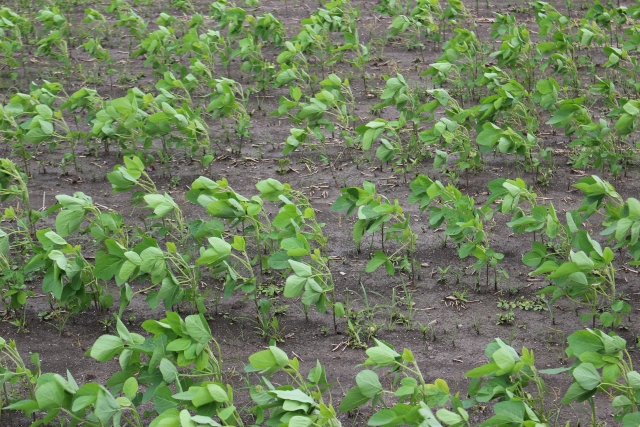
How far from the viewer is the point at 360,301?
392cm

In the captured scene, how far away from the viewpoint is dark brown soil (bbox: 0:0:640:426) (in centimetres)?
354

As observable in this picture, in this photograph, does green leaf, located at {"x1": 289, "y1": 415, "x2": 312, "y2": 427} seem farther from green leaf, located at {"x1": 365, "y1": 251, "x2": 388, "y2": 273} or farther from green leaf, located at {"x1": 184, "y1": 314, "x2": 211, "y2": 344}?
green leaf, located at {"x1": 365, "y1": 251, "x2": 388, "y2": 273}

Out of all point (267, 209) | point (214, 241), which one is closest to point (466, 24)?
point (267, 209)

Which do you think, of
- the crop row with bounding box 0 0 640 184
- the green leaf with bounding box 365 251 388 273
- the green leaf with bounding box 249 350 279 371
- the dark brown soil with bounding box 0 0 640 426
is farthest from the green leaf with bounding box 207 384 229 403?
the crop row with bounding box 0 0 640 184

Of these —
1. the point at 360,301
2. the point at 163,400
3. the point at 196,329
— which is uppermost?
the point at 196,329

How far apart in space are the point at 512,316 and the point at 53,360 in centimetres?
195

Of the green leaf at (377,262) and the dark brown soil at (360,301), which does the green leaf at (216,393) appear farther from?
the green leaf at (377,262)

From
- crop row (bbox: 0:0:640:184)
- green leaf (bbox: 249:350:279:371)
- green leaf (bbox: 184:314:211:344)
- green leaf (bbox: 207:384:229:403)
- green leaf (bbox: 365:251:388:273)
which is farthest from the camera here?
crop row (bbox: 0:0:640:184)

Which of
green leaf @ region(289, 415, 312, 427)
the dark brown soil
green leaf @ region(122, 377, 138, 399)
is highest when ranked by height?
green leaf @ region(289, 415, 312, 427)

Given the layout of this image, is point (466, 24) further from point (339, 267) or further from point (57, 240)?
point (57, 240)

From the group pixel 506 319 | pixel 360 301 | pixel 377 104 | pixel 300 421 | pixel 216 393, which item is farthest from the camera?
pixel 377 104

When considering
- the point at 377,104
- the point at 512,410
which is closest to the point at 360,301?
the point at 512,410

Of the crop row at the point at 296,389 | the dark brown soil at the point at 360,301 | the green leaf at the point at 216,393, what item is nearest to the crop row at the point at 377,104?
the dark brown soil at the point at 360,301

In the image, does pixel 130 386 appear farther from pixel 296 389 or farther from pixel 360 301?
pixel 360 301
